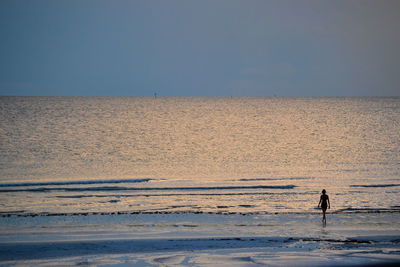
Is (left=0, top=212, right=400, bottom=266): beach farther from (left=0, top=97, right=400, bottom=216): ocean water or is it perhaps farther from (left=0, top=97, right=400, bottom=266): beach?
(left=0, top=97, right=400, bottom=216): ocean water

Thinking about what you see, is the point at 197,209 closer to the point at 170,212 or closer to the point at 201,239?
the point at 170,212

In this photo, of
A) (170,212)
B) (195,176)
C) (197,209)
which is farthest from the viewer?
(195,176)

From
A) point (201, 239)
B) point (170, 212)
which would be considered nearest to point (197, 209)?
point (170, 212)

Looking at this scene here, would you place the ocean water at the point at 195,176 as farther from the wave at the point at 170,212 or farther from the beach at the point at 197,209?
the wave at the point at 170,212

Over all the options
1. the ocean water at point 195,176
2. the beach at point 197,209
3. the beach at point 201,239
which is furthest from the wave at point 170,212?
the beach at point 201,239

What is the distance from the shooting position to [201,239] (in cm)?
2183

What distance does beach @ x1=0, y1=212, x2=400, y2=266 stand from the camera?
744 inches

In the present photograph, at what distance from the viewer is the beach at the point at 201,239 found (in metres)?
18.9

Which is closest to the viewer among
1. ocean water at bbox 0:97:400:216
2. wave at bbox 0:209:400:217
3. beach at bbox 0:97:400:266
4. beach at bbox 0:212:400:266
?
beach at bbox 0:212:400:266

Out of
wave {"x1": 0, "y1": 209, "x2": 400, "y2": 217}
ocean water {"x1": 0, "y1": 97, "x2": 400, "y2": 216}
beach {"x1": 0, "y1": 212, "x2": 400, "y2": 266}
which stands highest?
ocean water {"x1": 0, "y1": 97, "x2": 400, "y2": 216}

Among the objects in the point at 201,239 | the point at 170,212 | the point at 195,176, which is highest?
the point at 195,176

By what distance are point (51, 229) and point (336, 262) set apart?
13178 millimetres

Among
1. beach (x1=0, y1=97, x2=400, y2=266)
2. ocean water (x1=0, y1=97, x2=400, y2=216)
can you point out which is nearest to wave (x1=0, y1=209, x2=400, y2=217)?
beach (x1=0, y1=97, x2=400, y2=266)

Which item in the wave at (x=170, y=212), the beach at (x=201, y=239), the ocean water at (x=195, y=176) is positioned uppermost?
the ocean water at (x=195, y=176)
